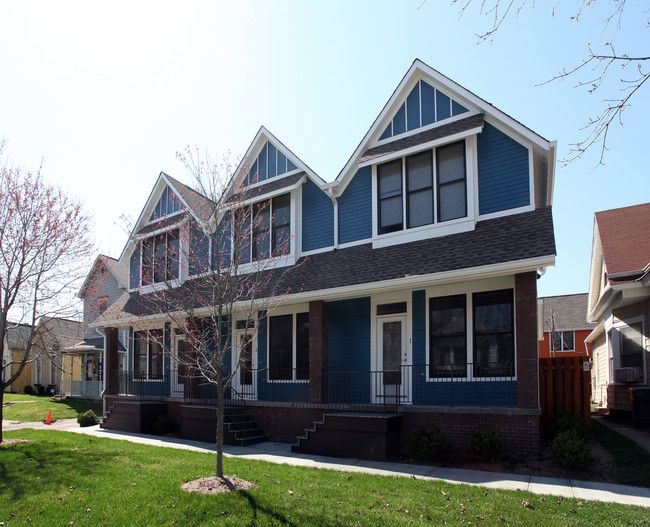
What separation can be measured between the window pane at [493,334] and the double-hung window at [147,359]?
1168cm

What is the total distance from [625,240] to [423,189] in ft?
30.3

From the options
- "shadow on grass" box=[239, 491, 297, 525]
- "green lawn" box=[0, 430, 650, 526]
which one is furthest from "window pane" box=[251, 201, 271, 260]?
"shadow on grass" box=[239, 491, 297, 525]

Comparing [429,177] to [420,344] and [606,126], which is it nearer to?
[420,344]

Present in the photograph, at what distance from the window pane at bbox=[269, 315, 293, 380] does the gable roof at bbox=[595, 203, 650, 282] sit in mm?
9381

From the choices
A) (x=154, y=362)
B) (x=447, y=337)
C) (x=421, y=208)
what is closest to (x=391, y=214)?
(x=421, y=208)

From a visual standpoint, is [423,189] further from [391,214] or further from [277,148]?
[277,148]

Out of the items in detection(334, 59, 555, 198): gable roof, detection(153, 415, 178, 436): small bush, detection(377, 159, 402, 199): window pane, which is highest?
detection(334, 59, 555, 198): gable roof

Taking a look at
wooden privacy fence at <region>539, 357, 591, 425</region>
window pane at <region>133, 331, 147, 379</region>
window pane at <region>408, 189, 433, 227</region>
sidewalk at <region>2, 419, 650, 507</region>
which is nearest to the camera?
sidewalk at <region>2, 419, 650, 507</region>

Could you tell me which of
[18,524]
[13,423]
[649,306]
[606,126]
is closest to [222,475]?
[18,524]

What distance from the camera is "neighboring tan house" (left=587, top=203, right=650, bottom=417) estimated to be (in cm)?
1457

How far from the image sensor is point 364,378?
1328 centimetres

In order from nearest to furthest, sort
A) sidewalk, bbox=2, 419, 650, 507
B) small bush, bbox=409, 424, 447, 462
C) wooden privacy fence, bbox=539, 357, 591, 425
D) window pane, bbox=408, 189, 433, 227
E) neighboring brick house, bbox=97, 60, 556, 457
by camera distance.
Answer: sidewalk, bbox=2, 419, 650, 507 → small bush, bbox=409, 424, 447, 462 → neighboring brick house, bbox=97, 60, 556, 457 → wooden privacy fence, bbox=539, 357, 591, 425 → window pane, bbox=408, 189, 433, 227

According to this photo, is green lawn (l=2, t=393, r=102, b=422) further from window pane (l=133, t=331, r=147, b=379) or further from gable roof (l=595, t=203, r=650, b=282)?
gable roof (l=595, t=203, r=650, b=282)

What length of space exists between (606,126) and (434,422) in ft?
25.2
